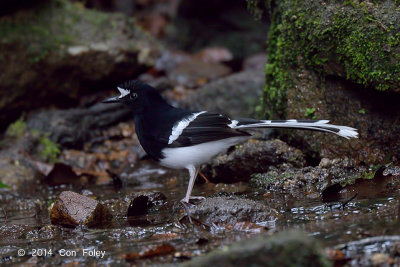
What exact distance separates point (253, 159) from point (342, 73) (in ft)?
3.95

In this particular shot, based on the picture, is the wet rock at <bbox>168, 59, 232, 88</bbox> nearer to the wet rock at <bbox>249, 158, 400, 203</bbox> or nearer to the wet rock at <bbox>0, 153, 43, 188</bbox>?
the wet rock at <bbox>0, 153, 43, 188</bbox>

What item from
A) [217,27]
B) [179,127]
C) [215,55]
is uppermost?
[217,27]

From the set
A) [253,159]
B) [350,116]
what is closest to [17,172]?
[253,159]

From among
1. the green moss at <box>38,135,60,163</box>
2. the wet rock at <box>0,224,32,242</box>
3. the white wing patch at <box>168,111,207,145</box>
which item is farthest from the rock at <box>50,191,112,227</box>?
the green moss at <box>38,135,60,163</box>

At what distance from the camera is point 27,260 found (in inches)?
125

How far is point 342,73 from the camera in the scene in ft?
15.0

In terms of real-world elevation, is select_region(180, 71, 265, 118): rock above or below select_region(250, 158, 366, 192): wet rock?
above

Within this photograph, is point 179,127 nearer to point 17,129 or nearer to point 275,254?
point 275,254

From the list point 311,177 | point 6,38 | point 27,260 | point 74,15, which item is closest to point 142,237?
point 27,260

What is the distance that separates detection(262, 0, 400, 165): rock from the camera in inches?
167

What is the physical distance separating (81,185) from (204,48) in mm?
5645

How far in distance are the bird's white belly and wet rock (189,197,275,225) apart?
93 cm

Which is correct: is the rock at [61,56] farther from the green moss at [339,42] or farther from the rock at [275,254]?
the rock at [275,254]

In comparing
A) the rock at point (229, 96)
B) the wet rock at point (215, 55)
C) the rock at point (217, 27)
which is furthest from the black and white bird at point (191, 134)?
the rock at point (217, 27)
